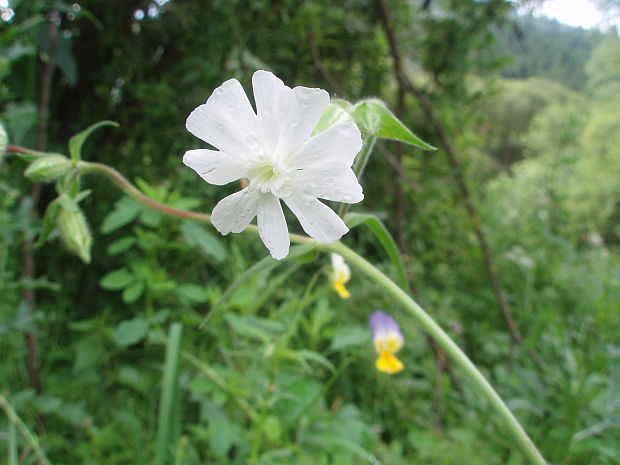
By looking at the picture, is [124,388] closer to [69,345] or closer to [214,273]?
[69,345]

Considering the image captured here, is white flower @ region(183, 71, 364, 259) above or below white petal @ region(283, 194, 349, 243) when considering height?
above

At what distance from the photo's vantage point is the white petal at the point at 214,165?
0.29 metres

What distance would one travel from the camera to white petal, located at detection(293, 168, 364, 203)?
0.27 metres

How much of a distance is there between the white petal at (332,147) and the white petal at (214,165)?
37 mm

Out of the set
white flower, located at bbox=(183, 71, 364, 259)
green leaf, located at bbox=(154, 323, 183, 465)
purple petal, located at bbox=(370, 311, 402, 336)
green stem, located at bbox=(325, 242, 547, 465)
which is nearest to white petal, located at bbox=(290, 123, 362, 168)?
white flower, located at bbox=(183, 71, 364, 259)

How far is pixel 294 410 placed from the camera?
2.07 ft

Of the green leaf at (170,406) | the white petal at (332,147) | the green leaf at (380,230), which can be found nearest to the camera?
the white petal at (332,147)

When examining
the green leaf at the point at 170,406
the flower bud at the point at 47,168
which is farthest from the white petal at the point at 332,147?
the green leaf at the point at 170,406

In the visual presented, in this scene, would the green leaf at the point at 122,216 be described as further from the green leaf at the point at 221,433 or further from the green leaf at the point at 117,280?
the green leaf at the point at 221,433

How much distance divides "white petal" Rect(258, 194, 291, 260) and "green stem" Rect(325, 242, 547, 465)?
10 centimetres

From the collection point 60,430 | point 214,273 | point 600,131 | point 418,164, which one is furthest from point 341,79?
point 600,131

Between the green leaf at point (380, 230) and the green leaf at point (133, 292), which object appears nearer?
the green leaf at point (380, 230)

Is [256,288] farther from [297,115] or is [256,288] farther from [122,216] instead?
[297,115]

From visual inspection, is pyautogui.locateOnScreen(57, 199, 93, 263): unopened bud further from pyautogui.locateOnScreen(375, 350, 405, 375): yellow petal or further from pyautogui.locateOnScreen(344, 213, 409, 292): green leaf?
pyautogui.locateOnScreen(375, 350, 405, 375): yellow petal
